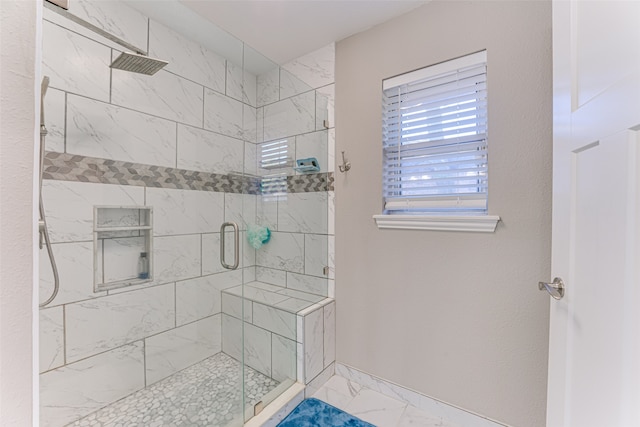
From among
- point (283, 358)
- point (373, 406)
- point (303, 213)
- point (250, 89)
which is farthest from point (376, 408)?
point (250, 89)

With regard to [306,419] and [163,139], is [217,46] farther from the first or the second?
[306,419]

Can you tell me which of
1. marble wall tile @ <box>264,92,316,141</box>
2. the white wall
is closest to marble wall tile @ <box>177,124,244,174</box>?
marble wall tile @ <box>264,92,316,141</box>

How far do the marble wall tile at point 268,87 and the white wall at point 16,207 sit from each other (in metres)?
1.84

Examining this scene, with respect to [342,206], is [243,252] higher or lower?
lower

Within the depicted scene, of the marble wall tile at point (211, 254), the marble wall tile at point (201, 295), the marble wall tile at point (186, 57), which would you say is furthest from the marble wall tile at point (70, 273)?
the marble wall tile at point (186, 57)

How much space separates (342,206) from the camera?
73.1 inches

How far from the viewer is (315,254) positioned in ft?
6.59

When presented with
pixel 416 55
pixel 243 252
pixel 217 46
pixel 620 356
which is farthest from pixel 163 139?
pixel 620 356

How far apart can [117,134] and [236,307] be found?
1.35m

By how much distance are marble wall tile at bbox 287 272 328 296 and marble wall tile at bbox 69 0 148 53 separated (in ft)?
6.06

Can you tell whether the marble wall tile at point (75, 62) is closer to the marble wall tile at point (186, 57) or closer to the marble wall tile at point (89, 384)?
the marble wall tile at point (186, 57)

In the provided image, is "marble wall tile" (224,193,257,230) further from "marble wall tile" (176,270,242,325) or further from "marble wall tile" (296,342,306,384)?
"marble wall tile" (296,342,306,384)

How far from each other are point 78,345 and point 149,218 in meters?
0.75

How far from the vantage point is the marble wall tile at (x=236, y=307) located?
187cm
